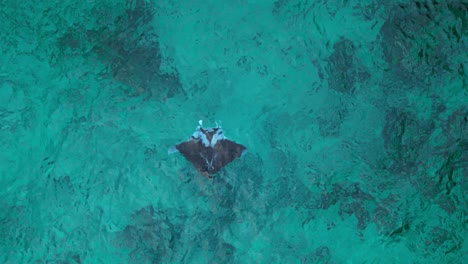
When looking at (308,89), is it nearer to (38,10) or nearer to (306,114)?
(306,114)

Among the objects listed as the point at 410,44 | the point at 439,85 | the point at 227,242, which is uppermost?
the point at 410,44

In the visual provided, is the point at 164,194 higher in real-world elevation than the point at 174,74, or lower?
lower

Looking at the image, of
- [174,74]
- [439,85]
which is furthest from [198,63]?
[439,85]
